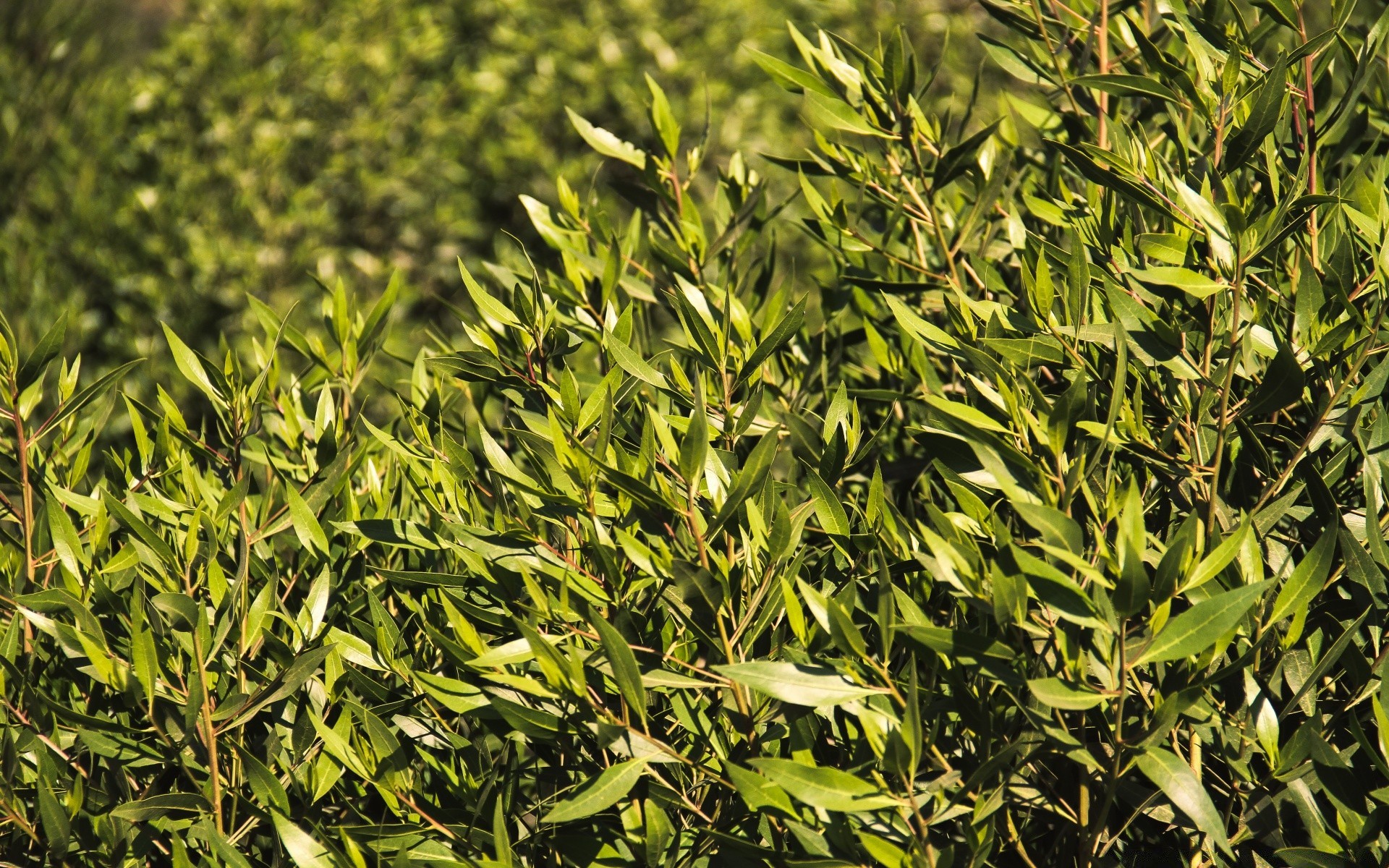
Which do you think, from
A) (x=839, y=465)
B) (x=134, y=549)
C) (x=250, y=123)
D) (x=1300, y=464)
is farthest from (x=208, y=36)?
(x=1300, y=464)

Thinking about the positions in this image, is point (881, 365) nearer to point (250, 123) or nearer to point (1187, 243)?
point (1187, 243)

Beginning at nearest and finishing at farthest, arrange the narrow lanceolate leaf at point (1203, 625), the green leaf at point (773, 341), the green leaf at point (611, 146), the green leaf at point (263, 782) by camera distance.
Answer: the narrow lanceolate leaf at point (1203, 625) < the green leaf at point (263, 782) < the green leaf at point (773, 341) < the green leaf at point (611, 146)

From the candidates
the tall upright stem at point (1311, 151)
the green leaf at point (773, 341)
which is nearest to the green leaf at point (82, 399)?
the green leaf at point (773, 341)

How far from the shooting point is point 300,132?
6.29 m

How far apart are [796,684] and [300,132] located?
19.5 ft

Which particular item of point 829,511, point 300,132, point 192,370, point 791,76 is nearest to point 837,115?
point 791,76

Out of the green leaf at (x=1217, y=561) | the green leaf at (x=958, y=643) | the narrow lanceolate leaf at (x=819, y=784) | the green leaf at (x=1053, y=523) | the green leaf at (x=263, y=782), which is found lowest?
the green leaf at (x=263, y=782)

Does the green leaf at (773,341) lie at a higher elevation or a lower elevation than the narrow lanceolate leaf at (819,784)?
higher

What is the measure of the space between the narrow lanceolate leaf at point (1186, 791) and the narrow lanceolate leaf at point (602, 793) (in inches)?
21.3

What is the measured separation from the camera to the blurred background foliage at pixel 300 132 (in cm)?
584

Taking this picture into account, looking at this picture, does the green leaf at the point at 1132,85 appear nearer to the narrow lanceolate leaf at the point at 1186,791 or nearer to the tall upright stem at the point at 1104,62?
the tall upright stem at the point at 1104,62

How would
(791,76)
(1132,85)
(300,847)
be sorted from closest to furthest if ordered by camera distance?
(300,847)
(1132,85)
(791,76)

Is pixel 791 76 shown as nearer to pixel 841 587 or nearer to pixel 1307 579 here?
pixel 841 587

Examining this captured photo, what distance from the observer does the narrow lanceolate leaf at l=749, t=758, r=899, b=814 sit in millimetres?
1146
